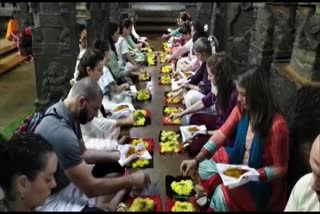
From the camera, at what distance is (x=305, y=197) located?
1.76 m

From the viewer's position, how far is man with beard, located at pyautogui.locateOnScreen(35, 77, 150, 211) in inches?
85.8

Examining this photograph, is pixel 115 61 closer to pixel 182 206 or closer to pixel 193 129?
pixel 193 129

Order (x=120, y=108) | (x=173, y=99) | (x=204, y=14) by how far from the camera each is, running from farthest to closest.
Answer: (x=204, y=14)
(x=173, y=99)
(x=120, y=108)

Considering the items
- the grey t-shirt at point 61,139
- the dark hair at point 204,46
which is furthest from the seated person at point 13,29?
the grey t-shirt at point 61,139

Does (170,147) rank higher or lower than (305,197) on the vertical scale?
lower

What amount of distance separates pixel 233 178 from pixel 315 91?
2.61ft

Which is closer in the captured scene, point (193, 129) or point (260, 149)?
point (260, 149)

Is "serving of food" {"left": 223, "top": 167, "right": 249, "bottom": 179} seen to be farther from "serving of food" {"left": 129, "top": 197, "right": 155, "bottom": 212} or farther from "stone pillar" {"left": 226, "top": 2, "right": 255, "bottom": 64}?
"stone pillar" {"left": 226, "top": 2, "right": 255, "bottom": 64}

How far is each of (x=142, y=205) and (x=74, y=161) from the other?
2.18 ft

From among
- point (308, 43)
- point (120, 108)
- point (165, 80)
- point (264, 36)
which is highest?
point (308, 43)

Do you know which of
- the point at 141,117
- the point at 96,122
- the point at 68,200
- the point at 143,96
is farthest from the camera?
the point at 143,96

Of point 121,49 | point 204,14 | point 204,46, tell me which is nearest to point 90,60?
point 204,46

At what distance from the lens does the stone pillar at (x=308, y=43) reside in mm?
2443

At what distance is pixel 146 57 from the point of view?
25.8 ft
